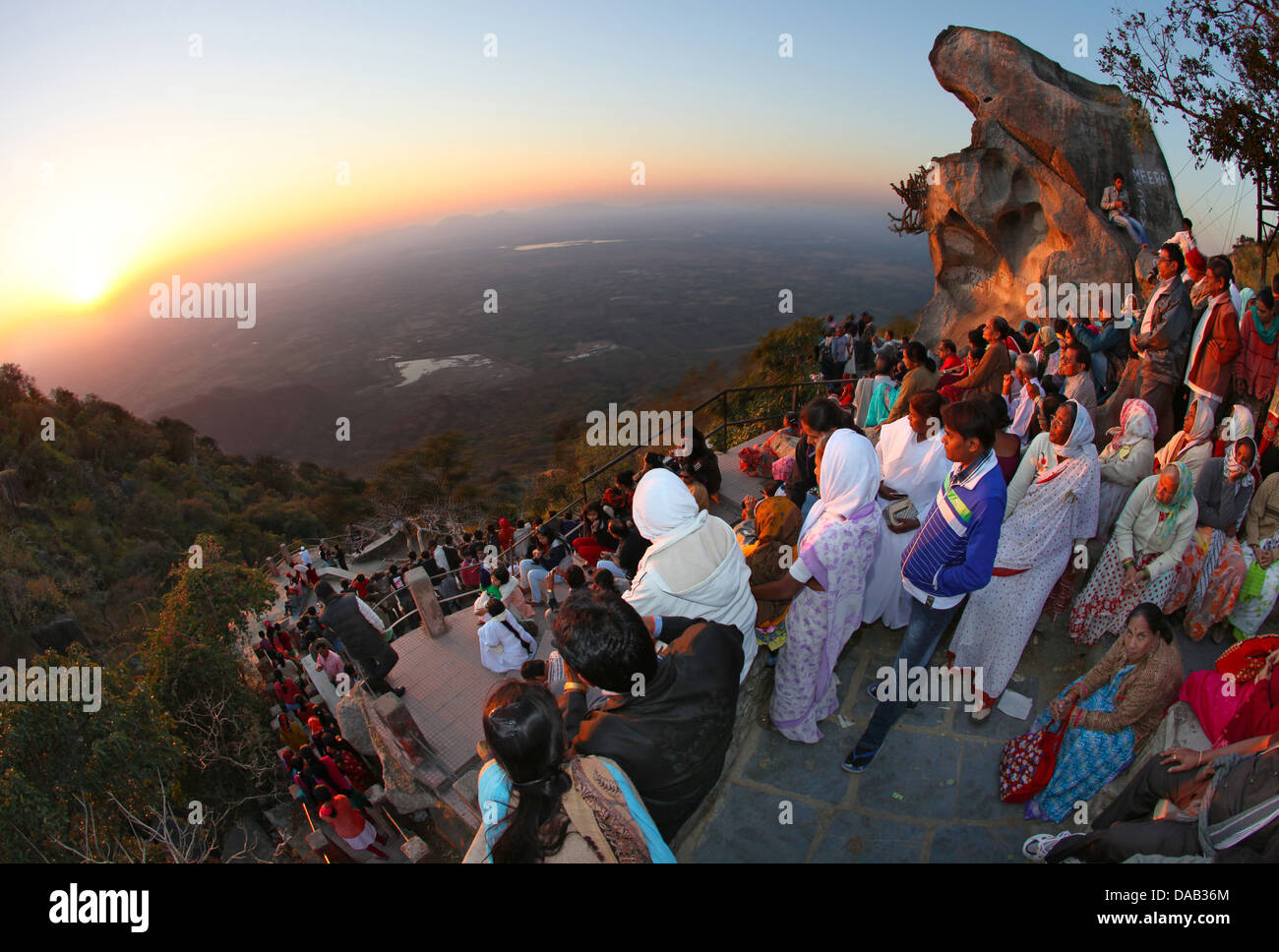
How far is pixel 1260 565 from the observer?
3959 millimetres

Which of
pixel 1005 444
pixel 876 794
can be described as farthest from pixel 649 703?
pixel 1005 444

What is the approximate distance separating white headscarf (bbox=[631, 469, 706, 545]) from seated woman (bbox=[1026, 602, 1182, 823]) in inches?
81.8

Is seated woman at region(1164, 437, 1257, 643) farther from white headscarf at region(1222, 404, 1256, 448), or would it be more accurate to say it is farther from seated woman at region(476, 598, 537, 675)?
seated woman at region(476, 598, 537, 675)

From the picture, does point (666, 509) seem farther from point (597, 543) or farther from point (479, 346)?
point (479, 346)

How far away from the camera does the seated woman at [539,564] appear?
24.0 feet

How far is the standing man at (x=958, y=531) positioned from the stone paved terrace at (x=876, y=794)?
317 mm

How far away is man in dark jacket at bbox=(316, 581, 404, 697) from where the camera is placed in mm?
5926

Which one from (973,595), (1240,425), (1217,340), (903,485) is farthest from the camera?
(1217,340)

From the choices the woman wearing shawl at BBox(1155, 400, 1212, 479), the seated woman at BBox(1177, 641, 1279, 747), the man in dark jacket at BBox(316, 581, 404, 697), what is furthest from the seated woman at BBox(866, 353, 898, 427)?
the man in dark jacket at BBox(316, 581, 404, 697)

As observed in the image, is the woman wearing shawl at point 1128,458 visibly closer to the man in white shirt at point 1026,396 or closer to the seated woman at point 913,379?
the man in white shirt at point 1026,396

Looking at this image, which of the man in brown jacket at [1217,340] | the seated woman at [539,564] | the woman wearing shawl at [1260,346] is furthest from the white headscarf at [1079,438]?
the seated woman at [539,564]

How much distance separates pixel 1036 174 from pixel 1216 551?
41.9 ft
